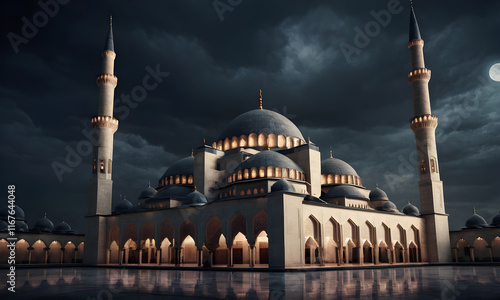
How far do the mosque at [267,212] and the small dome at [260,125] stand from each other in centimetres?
10

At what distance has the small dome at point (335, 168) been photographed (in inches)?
1194

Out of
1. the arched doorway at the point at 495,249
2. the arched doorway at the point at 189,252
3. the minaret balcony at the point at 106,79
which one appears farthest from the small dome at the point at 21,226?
the arched doorway at the point at 495,249

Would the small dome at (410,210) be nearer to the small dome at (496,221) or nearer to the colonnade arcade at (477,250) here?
the colonnade arcade at (477,250)

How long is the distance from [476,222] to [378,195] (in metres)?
7.48

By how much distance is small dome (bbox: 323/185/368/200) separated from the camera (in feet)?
89.3

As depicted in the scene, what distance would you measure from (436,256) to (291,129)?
13.0m

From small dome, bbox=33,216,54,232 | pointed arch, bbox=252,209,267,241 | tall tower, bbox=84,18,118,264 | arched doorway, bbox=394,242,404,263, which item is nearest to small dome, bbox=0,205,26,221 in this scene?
small dome, bbox=33,216,54,232

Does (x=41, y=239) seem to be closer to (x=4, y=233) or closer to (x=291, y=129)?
(x=4, y=233)

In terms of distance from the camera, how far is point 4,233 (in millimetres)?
30094

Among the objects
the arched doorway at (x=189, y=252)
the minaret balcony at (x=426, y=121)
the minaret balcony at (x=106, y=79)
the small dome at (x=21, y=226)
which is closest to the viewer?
the arched doorway at (x=189, y=252)

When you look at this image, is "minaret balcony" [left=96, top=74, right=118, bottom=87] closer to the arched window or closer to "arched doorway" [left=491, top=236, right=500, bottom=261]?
the arched window

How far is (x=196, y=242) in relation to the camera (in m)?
22.2

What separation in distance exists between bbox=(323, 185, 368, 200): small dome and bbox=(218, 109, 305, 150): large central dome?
14.6ft

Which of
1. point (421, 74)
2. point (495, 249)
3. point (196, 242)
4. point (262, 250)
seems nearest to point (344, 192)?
point (262, 250)
